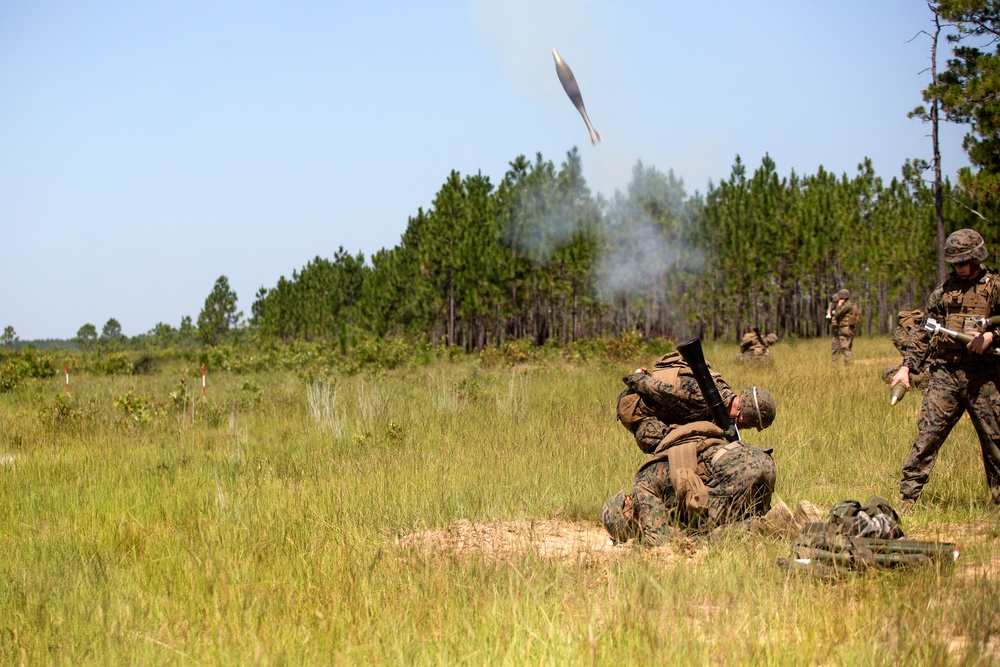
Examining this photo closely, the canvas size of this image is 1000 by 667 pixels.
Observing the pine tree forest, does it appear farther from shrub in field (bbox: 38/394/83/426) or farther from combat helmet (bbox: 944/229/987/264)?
combat helmet (bbox: 944/229/987/264)

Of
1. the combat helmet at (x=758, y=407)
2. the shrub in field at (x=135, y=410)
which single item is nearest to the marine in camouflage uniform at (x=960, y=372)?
the combat helmet at (x=758, y=407)

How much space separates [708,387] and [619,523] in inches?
38.4

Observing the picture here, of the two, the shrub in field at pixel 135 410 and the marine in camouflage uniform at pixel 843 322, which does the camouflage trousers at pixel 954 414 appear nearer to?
the shrub in field at pixel 135 410

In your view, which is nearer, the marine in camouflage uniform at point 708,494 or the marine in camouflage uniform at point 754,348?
the marine in camouflage uniform at point 708,494

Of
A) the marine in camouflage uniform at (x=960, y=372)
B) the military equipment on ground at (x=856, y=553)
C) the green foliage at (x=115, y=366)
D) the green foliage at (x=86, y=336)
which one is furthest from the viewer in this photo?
the green foliage at (x=86, y=336)

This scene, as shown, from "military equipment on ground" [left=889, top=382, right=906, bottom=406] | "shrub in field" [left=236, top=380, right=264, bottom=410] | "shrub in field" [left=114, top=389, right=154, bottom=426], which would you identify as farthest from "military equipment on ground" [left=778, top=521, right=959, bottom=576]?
"shrub in field" [left=236, top=380, right=264, bottom=410]

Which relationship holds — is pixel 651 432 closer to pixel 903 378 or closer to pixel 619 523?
pixel 619 523

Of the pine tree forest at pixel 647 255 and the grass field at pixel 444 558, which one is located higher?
the pine tree forest at pixel 647 255

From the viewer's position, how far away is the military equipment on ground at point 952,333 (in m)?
5.84

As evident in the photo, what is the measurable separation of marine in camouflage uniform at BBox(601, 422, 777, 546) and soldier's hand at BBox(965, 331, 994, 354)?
1.84 m

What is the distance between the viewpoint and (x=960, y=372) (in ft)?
20.0

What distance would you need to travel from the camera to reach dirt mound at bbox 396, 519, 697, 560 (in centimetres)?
461

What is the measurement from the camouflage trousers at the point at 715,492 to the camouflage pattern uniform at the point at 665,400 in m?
0.24

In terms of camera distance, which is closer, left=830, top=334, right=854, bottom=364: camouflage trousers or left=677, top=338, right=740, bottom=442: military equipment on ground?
left=677, top=338, right=740, bottom=442: military equipment on ground
